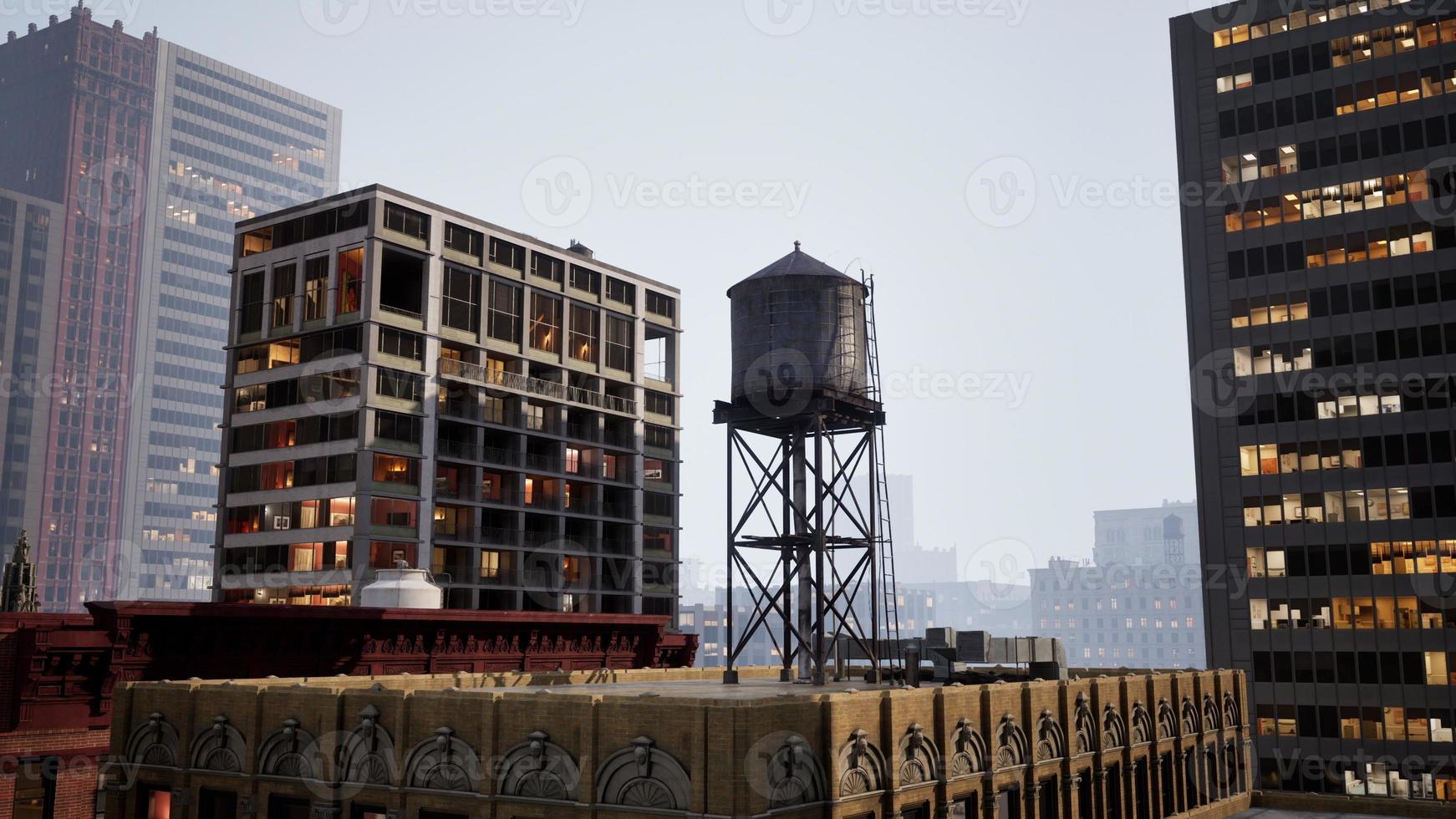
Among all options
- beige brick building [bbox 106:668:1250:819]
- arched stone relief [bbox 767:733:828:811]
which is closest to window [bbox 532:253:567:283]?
beige brick building [bbox 106:668:1250:819]

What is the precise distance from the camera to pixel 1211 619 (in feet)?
284

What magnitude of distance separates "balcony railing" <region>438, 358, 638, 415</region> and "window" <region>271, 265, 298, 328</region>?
10.6m

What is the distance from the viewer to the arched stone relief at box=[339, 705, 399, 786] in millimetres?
26156

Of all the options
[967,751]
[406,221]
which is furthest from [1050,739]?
[406,221]

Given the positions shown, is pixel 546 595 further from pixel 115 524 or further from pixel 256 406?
pixel 115 524

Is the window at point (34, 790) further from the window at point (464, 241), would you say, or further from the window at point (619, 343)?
the window at point (619, 343)

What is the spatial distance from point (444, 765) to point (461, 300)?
61.4 metres

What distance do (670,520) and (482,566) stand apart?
21921 millimetres

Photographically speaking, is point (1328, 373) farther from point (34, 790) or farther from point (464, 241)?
point (34, 790)

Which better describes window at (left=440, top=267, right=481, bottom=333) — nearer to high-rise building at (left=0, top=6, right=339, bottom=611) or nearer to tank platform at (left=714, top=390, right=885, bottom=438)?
tank platform at (left=714, top=390, right=885, bottom=438)

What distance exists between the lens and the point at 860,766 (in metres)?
24.8

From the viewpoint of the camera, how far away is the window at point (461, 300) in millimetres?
82363

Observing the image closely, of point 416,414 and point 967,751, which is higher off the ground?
point 416,414

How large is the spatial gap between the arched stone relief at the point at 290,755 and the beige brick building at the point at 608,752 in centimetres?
4
